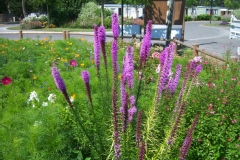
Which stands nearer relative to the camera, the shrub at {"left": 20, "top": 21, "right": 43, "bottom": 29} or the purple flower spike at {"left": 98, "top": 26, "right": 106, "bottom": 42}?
the purple flower spike at {"left": 98, "top": 26, "right": 106, "bottom": 42}

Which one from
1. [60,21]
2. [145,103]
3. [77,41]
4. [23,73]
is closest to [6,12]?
[60,21]

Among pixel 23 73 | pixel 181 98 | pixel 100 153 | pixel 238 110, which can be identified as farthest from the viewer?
pixel 23 73

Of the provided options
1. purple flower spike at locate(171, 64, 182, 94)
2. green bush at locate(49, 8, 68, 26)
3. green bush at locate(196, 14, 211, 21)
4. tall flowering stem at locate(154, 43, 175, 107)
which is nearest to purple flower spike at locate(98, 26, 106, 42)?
tall flowering stem at locate(154, 43, 175, 107)

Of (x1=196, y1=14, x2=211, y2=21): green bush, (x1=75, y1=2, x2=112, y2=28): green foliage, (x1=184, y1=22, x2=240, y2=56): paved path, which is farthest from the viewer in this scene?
(x1=196, y1=14, x2=211, y2=21): green bush

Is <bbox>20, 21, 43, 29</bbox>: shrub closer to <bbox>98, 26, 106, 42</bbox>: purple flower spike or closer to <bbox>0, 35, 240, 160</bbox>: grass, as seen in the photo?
<bbox>0, 35, 240, 160</bbox>: grass

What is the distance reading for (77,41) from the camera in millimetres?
9938

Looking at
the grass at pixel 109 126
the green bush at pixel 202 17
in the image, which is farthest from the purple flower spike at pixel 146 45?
the green bush at pixel 202 17

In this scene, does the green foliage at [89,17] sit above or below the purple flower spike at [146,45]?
above

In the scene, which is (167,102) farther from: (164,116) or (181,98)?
(181,98)

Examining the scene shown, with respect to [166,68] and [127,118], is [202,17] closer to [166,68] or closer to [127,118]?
[166,68]

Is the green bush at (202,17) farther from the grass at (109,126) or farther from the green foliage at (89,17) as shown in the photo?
the grass at (109,126)

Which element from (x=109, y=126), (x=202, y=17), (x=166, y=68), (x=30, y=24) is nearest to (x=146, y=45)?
(x=166, y=68)

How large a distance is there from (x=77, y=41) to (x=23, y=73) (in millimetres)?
4230

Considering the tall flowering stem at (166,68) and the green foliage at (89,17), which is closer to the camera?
the tall flowering stem at (166,68)
